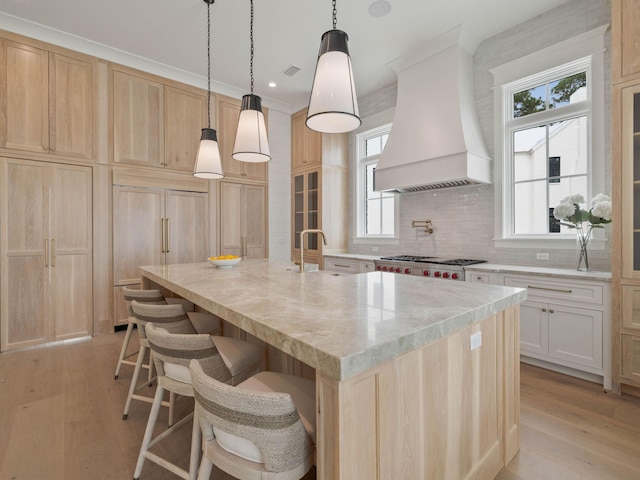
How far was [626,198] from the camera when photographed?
7.52ft

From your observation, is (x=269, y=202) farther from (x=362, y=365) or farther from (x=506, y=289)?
(x=362, y=365)

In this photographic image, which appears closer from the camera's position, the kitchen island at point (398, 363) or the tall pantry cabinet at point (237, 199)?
the kitchen island at point (398, 363)

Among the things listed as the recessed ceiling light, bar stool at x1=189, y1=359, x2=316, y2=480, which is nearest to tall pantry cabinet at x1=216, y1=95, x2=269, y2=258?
the recessed ceiling light

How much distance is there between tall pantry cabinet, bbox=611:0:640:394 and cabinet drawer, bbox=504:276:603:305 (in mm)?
130

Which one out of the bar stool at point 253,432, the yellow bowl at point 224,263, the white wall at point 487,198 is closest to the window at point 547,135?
the white wall at point 487,198

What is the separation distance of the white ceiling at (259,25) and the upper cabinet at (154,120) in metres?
0.34

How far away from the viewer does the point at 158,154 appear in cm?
421

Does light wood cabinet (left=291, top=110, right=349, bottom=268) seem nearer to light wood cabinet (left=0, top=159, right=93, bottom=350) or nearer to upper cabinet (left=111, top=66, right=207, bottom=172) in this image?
upper cabinet (left=111, top=66, right=207, bottom=172)

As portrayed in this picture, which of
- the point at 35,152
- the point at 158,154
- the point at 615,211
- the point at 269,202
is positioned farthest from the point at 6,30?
the point at 615,211

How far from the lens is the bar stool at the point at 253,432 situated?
85cm

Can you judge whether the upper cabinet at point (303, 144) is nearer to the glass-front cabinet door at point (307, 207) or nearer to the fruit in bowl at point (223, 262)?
the glass-front cabinet door at point (307, 207)

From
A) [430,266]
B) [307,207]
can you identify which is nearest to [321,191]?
[307,207]

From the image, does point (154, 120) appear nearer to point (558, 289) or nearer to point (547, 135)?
point (547, 135)

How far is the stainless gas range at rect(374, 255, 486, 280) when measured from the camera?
3191 millimetres
